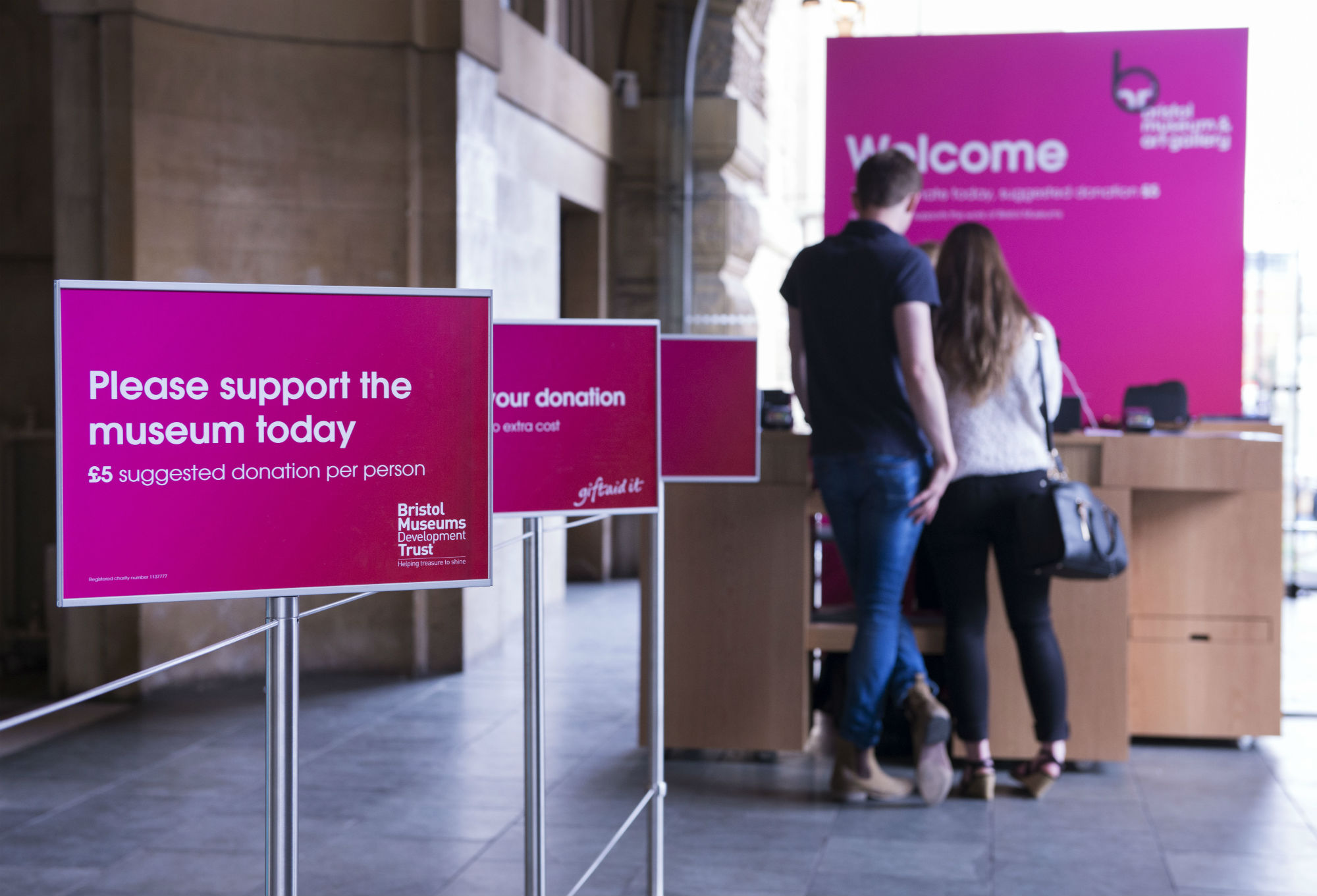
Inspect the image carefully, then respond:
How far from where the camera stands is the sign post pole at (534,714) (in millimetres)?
2326

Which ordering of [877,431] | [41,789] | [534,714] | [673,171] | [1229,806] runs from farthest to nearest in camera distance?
[673,171] → [41,789] → [1229,806] → [877,431] → [534,714]

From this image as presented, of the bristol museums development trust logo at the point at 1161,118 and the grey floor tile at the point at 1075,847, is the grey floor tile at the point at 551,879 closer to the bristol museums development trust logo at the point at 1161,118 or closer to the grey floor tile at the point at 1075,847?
the grey floor tile at the point at 1075,847

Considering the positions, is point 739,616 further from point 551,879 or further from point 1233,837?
point 1233,837

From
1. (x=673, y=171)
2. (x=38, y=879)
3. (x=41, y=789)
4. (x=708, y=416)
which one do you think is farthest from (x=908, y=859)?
(x=673, y=171)

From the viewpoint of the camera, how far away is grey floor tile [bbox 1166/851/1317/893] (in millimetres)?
3240

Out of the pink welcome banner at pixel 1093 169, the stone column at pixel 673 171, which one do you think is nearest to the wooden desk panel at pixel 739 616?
the pink welcome banner at pixel 1093 169

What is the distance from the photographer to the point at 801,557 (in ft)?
14.2

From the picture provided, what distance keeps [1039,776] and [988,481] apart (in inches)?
32.9

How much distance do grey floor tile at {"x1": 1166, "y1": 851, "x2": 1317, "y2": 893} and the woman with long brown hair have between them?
1.92 feet

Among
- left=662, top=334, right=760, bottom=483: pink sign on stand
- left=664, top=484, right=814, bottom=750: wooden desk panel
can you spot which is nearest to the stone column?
left=664, top=484, right=814, bottom=750: wooden desk panel

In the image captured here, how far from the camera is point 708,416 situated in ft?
10.9

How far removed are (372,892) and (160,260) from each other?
294cm

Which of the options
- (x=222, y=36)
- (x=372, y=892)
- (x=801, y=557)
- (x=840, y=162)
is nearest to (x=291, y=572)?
(x=372, y=892)

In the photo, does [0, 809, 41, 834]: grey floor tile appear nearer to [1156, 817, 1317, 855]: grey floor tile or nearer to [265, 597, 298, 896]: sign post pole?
[265, 597, 298, 896]: sign post pole
